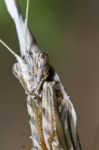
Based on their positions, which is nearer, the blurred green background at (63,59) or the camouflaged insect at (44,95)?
the camouflaged insect at (44,95)

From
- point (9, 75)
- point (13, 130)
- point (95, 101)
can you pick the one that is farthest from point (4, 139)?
point (95, 101)

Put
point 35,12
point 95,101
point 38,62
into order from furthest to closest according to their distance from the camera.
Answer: point 95,101, point 35,12, point 38,62

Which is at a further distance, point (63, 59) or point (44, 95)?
point (63, 59)

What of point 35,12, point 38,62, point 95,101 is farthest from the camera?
point 95,101

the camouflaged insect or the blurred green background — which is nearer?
the camouflaged insect

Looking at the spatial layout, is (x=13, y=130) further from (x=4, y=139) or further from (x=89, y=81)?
(x=89, y=81)
